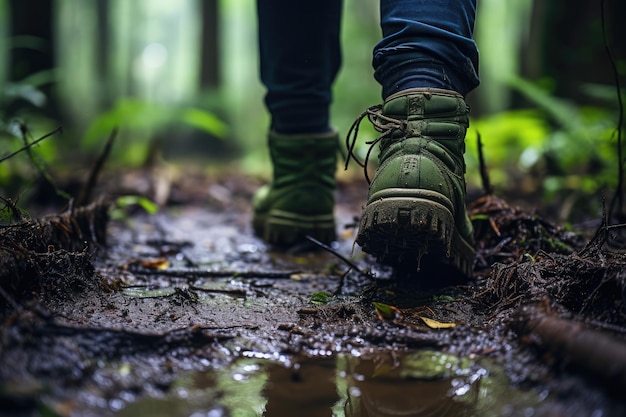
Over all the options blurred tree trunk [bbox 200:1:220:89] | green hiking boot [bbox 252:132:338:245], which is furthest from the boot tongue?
blurred tree trunk [bbox 200:1:220:89]

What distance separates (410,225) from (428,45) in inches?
23.4

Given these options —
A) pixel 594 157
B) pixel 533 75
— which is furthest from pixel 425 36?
pixel 533 75

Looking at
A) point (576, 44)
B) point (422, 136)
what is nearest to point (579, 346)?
point (422, 136)

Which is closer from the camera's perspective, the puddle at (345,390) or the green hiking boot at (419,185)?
the puddle at (345,390)

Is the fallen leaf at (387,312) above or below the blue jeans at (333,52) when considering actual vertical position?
below

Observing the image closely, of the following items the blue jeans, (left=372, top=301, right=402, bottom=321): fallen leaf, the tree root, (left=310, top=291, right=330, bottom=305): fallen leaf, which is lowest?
(left=310, top=291, right=330, bottom=305): fallen leaf

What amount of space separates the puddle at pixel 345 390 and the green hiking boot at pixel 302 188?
1.32m

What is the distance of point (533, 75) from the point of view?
236 inches

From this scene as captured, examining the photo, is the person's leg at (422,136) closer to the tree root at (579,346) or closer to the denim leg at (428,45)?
the denim leg at (428,45)

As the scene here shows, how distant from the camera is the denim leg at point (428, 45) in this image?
5.69ft

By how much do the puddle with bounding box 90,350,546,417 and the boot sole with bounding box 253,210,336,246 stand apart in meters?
1.30

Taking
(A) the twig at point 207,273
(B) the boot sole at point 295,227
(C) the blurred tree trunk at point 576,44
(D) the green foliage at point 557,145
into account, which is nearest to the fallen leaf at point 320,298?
(A) the twig at point 207,273

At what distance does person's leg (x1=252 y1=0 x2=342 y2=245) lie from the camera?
2420mm

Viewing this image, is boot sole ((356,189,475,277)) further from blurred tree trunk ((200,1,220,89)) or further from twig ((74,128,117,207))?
blurred tree trunk ((200,1,220,89))
